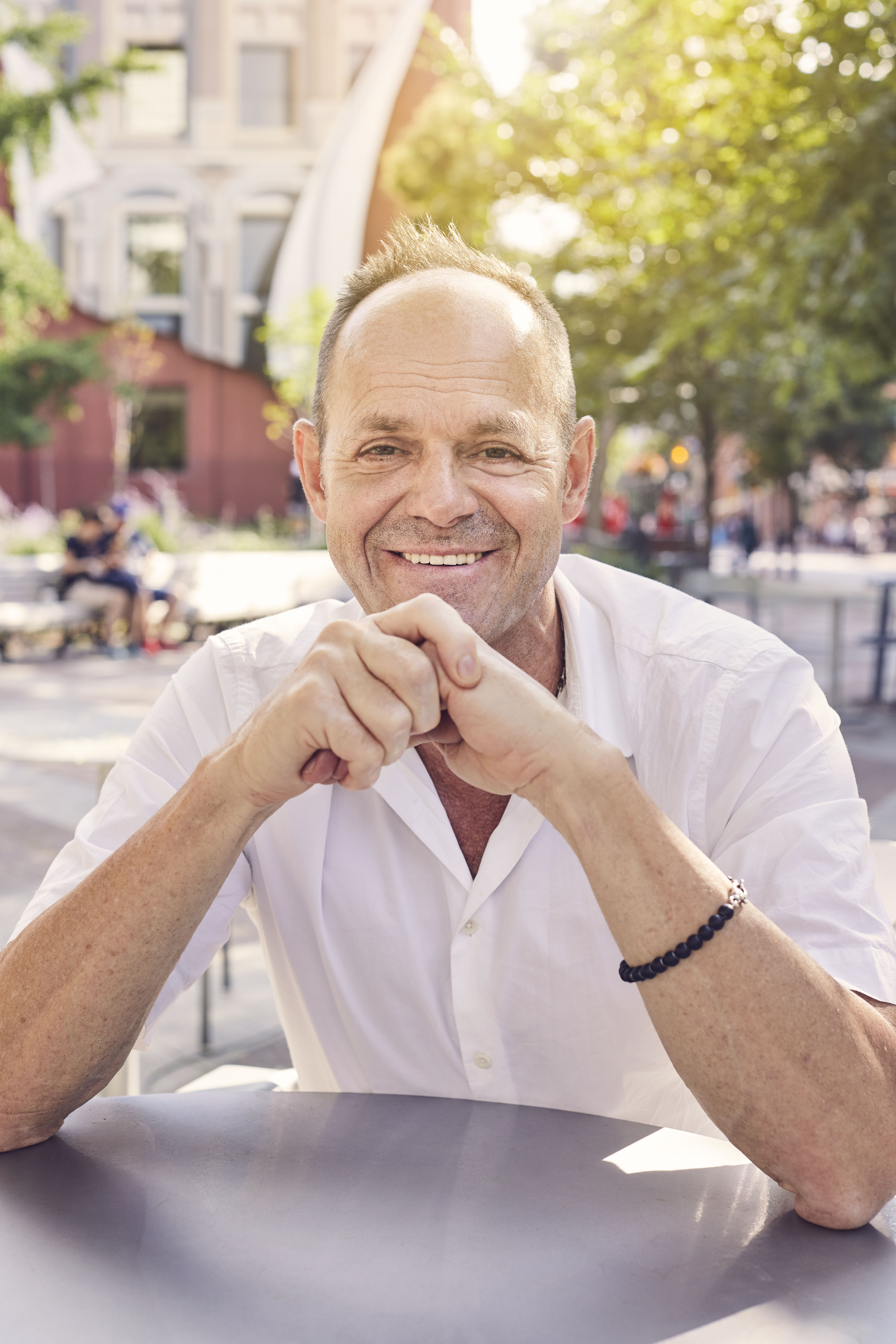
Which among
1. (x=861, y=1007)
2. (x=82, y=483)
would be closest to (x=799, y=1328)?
(x=861, y=1007)

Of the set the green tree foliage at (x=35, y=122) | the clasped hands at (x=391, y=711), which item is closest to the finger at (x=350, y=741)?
the clasped hands at (x=391, y=711)

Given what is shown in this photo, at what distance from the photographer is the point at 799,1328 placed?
1061 mm

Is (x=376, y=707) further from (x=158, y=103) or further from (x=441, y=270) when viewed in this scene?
(x=158, y=103)

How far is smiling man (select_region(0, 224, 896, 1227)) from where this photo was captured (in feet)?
4.48

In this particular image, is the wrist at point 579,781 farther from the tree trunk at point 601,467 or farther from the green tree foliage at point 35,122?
the tree trunk at point 601,467

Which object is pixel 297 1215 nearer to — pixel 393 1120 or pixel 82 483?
pixel 393 1120

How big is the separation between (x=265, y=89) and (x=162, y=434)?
8570mm

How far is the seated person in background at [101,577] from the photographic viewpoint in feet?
41.8

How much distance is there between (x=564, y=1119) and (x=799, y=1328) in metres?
0.43

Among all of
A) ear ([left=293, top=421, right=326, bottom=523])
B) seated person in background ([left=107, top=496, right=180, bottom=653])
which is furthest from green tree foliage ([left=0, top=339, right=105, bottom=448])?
ear ([left=293, top=421, right=326, bottom=523])

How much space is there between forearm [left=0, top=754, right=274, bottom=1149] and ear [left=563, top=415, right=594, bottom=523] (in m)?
0.78

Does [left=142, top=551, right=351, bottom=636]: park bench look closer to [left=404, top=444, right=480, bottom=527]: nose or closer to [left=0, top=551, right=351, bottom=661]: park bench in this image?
[left=0, top=551, right=351, bottom=661]: park bench

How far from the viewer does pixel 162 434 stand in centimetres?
2950

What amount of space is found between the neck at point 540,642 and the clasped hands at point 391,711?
0.39m
